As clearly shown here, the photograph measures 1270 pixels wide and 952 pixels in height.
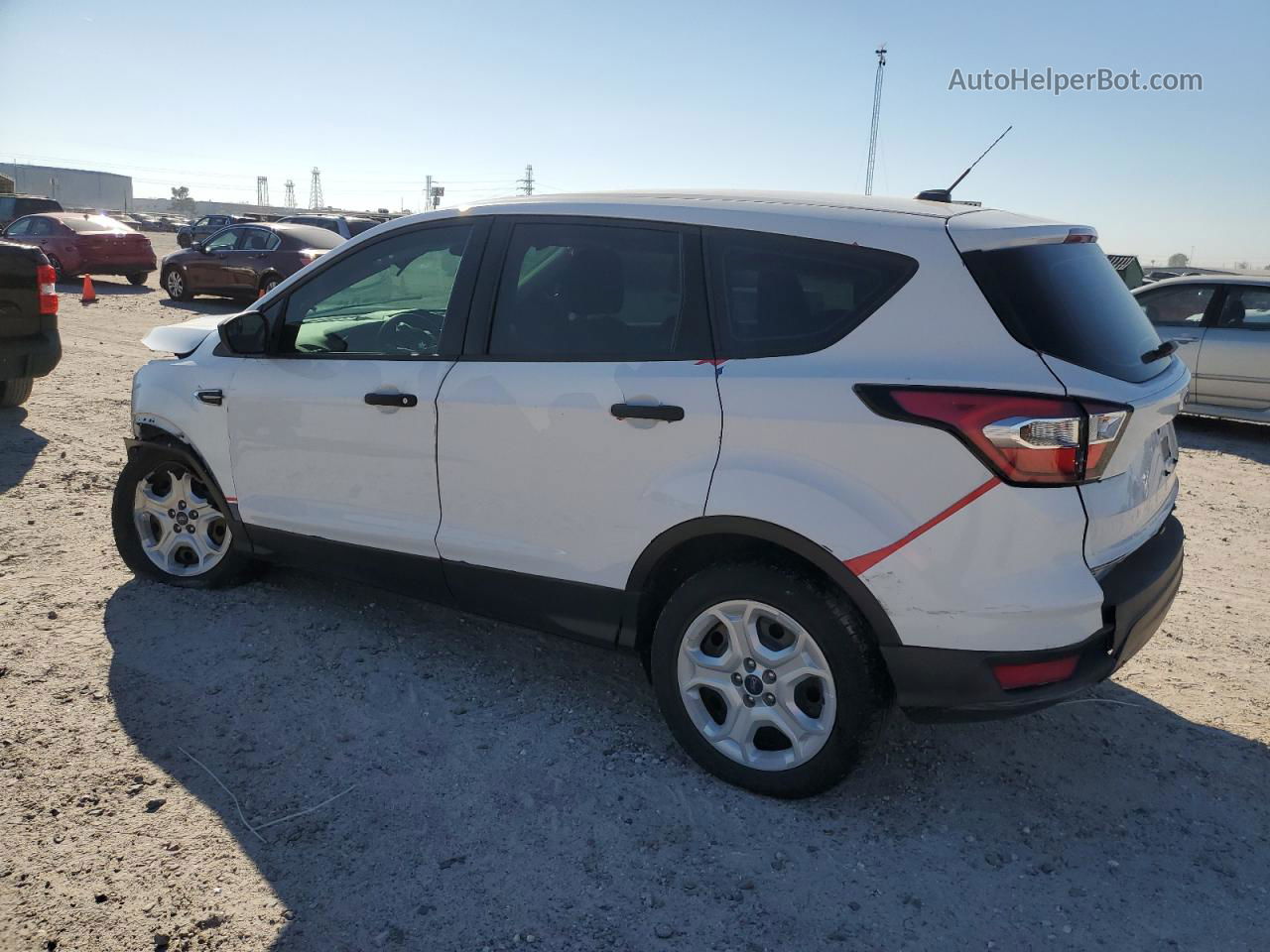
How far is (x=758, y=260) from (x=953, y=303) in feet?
2.12

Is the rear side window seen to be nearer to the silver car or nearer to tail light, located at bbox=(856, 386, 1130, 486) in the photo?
tail light, located at bbox=(856, 386, 1130, 486)

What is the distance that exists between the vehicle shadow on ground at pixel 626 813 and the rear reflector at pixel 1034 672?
0.59m

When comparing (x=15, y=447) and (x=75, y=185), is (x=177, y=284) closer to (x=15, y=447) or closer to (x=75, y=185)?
(x=15, y=447)

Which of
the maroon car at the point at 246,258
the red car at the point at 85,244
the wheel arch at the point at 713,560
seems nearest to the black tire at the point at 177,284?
the maroon car at the point at 246,258

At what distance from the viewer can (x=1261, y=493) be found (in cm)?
739

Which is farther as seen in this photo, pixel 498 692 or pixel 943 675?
pixel 498 692

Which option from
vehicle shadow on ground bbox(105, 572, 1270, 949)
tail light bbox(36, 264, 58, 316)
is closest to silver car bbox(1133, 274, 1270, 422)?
vehicle shadow on ground bbox(105, 572, 1270, 949)

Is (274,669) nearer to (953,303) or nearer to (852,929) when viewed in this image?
(852,929)

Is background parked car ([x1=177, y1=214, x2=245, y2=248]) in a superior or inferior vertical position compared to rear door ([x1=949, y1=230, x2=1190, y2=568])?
superior

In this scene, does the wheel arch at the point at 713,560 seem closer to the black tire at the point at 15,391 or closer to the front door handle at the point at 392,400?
the front door handle at the point at 392,400

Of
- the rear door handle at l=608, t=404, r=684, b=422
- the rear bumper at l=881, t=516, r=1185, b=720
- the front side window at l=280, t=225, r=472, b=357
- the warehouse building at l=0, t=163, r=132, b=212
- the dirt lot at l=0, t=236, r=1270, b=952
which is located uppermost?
the warehouse building at l=0, t=163, r=132, b=212

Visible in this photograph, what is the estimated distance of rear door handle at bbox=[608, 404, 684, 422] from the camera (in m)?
3.15

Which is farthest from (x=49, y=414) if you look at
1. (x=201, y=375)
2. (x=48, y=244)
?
(x=48, y=244)

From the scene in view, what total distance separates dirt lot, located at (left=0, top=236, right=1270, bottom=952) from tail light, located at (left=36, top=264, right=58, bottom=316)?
4.22 meters
